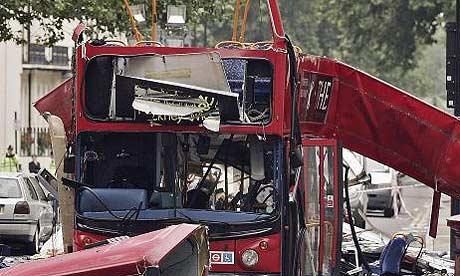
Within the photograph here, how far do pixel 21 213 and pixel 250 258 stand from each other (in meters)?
11.4

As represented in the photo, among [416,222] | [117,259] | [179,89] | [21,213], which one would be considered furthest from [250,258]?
[416,222]

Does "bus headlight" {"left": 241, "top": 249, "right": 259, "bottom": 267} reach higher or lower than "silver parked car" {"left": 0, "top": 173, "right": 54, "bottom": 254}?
higher

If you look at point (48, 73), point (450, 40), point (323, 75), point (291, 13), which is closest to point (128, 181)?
point (323, 75)

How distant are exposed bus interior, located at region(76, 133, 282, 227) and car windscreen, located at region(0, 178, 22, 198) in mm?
11062

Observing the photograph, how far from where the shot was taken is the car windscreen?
22.5 metres

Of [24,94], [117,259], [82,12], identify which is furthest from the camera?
[24,94]

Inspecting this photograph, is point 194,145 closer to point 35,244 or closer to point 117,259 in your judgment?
point 117,259

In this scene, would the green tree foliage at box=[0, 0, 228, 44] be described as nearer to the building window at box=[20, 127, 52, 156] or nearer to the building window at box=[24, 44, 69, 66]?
the building window at box=[20, 127, 52, 156]

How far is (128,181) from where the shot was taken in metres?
11.6

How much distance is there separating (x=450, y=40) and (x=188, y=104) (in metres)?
7.70

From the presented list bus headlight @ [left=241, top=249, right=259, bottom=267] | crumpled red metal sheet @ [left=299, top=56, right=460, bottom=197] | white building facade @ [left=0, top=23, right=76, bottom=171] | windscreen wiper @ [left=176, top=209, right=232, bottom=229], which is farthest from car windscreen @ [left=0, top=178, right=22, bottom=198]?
white building facade @ [left=0, top=23, right=76, bottom=171]

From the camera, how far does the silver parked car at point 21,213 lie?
22109 millimetres

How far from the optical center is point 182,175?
11.6m

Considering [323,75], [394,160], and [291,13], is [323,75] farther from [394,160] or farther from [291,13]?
[291,13]
